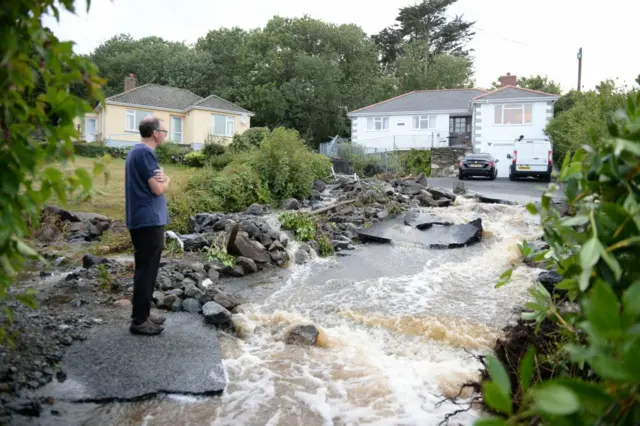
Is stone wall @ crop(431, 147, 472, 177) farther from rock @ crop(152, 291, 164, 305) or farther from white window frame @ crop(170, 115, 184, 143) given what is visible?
rock @ crop(152, 291, 164, 305)

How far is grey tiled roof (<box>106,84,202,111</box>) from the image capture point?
3815cm

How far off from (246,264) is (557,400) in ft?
26.7

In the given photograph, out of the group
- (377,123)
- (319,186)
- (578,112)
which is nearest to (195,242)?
(319,186)

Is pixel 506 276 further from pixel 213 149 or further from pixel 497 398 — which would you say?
pixel 213 149

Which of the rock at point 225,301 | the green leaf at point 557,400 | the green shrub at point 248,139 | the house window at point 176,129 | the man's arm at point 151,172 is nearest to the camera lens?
the green leaf at point 557,400

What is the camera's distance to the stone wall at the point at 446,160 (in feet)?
104

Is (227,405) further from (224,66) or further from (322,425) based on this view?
(224,66)

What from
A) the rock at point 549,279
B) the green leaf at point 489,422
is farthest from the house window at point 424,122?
the green leaf at point 489,422

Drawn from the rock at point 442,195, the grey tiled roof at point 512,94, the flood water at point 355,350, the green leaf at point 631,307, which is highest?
the grey tiled roof at point 512,94

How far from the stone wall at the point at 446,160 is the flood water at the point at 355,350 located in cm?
2225

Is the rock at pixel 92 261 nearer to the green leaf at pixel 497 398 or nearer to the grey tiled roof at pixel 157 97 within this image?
the green leaf at pixel 497 398

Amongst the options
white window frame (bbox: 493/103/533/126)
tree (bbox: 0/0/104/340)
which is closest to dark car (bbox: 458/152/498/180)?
white window frame (bbox: 493/103/533/126)

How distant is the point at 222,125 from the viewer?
40.8 m

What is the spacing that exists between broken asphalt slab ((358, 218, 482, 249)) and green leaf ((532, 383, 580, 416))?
10882mm
